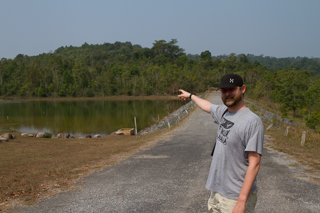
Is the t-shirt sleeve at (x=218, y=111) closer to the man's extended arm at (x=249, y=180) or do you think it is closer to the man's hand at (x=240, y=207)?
the man's extended arm at (x=249, y=180)

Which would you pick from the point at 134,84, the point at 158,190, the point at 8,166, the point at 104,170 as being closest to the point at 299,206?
the point at 158,190

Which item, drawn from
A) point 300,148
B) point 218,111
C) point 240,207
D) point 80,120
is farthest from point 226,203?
point 80,120

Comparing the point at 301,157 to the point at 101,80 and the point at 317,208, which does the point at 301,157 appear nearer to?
the point at 317,208

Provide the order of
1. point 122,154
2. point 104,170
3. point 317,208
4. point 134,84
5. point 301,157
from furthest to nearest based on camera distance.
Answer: point 134,84
point 122,154
point 301,157
point 104,170
point 317,208

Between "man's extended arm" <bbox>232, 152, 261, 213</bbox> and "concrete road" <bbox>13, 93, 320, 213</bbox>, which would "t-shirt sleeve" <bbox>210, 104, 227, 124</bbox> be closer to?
"man's extended arm" <bbox>232, 152, 261, 213</bbox>

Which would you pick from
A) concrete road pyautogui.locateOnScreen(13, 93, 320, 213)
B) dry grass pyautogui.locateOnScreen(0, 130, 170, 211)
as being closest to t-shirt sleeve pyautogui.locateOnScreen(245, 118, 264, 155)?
concrete road pyautogui.locateOnScreen(13, 93, 320, 213)

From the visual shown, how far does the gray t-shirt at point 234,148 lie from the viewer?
2.23m

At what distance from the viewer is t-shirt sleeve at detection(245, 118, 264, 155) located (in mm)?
2184

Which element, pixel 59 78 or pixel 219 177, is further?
pixel 59 78

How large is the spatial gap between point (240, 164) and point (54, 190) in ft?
15.2

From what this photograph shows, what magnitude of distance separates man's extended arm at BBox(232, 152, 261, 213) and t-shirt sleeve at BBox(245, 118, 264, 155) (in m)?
0.07

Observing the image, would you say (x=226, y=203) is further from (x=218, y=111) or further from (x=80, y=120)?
(x=80, y=120)

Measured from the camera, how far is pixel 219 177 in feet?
7.96

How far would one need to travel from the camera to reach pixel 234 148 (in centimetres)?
232
